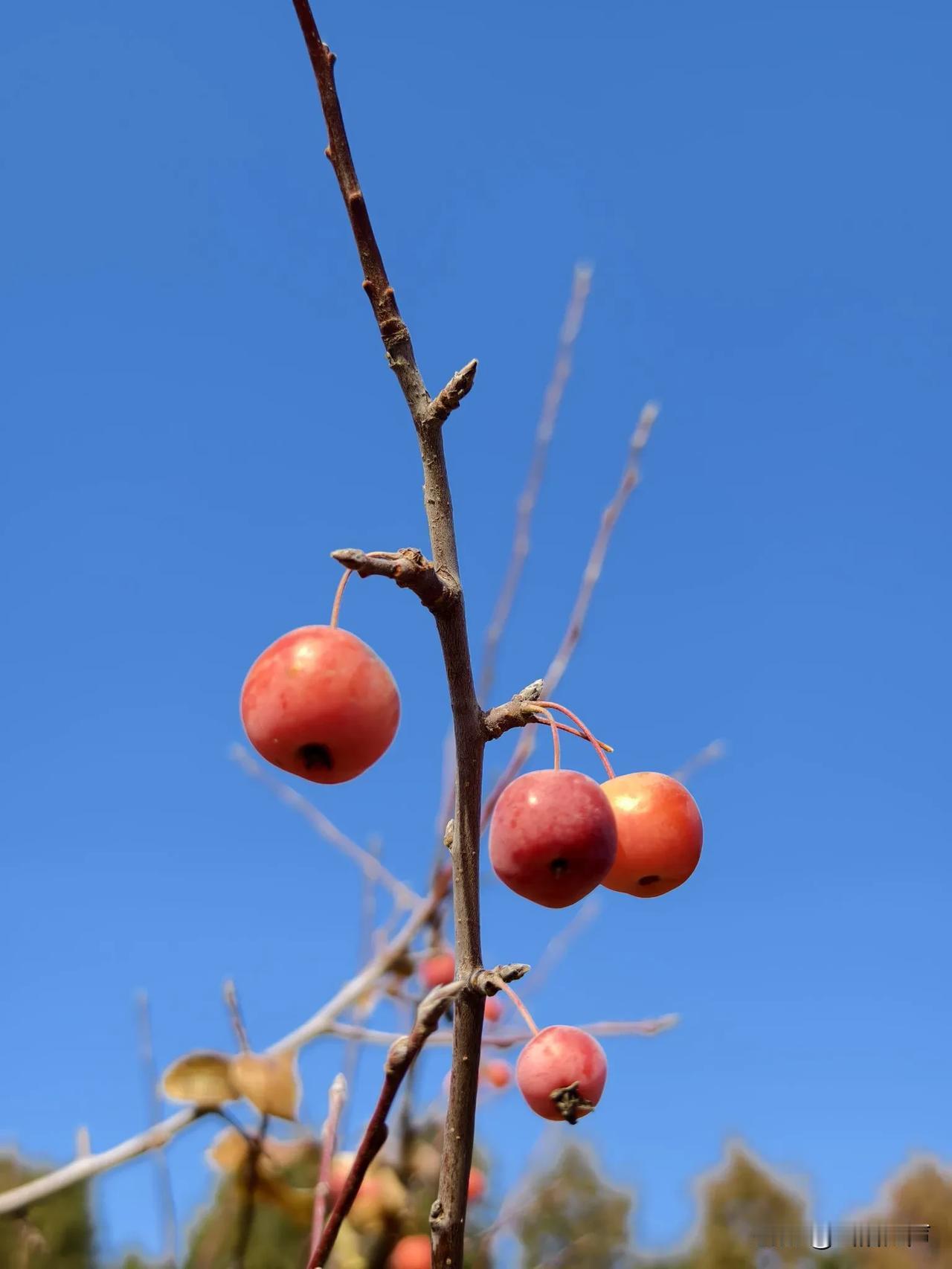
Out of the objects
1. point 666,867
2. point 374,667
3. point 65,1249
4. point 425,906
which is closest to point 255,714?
point 374,667

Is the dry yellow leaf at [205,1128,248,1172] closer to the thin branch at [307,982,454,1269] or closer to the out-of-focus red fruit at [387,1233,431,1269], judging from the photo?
the out-of-focus red fruit at [387,1233,431,1269]

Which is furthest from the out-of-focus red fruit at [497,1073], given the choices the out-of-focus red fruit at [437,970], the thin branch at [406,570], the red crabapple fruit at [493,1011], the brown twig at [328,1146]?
the thin branch at [406,570]

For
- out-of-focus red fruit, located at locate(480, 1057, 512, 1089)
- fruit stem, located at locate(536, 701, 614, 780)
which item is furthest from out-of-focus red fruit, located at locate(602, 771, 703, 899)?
out-of-focus red fruit, located at locate(480, 1057, 512, 1089)

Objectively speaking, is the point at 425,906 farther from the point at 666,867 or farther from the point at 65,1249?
the point at 65,1249

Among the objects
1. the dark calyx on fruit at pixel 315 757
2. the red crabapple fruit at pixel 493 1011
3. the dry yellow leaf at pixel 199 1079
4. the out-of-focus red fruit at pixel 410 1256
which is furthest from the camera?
the red crabapple fruit at pixel 493 1011

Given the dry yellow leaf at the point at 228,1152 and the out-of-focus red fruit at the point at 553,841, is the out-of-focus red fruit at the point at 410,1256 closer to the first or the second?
the dry yellow leaf at the point at 228,1152

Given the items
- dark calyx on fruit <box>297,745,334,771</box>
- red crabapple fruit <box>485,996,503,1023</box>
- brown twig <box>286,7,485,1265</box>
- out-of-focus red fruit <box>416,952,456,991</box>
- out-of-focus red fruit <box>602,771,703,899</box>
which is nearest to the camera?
brown twig <box>286,7,485,1265</box>

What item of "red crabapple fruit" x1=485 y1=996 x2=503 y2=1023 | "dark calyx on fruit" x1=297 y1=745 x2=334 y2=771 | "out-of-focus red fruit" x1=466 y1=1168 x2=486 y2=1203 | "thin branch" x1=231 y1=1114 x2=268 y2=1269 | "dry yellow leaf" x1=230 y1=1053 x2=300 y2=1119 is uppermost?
"red crabapple fruit" x1=485 y1=996 x2=503 y2=1023
